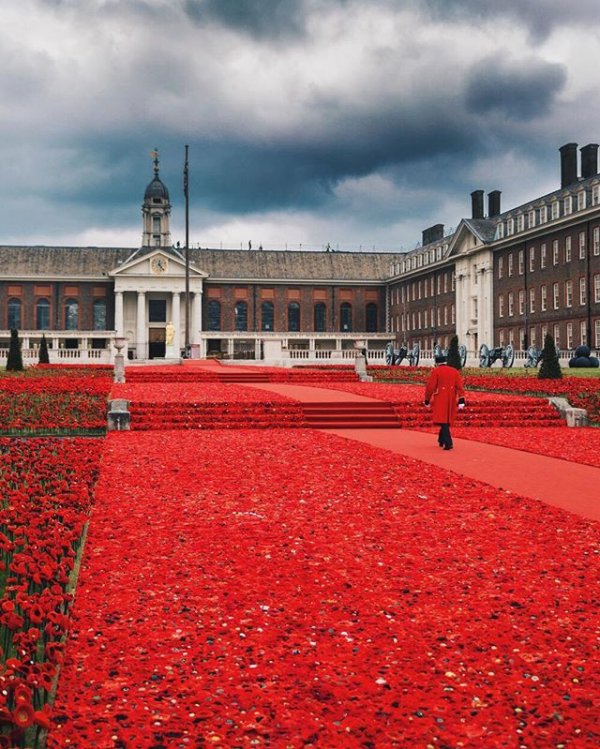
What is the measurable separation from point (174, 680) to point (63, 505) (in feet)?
12.7

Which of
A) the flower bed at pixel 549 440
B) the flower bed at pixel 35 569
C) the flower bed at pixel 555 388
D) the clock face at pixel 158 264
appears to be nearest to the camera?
the flower bed at pixel 35 569

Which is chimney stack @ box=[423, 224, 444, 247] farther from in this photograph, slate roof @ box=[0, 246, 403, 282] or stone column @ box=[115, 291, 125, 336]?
stone column @ box=[115, 291, 125, 336]

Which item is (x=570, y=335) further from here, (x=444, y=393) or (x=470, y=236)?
(x=444, y=393)

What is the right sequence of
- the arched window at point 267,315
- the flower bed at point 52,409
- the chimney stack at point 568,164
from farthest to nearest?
the arched window at point 267,315
the chimney stack at point 568,164
the flower bed at point 52,409

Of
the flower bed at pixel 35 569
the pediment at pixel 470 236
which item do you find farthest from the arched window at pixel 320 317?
the flower bed at pixel 35 569

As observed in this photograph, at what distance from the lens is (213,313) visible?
252ft

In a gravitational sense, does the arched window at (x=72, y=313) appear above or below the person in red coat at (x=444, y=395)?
above

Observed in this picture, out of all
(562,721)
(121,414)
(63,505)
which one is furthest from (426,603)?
(121,414)

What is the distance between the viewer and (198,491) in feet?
28.7

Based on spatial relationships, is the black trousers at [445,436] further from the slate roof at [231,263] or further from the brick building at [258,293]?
the slate roof at [231,263]

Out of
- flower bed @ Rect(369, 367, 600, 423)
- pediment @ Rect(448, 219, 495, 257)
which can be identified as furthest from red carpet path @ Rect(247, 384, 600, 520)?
pediment @ Rect(448, 219, 495, 257)

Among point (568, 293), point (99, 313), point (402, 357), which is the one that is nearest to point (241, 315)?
point (99, 313)

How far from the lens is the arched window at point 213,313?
76.7m

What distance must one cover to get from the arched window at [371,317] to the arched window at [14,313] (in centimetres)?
3318
